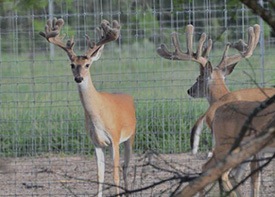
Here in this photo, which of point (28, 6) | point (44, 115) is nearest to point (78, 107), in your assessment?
point (44, 115)

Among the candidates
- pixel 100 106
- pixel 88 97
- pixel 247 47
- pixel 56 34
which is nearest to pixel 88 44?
pixel 56 34

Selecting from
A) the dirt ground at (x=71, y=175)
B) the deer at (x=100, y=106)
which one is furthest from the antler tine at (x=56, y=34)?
the dirt ground at (x=71, y=175)

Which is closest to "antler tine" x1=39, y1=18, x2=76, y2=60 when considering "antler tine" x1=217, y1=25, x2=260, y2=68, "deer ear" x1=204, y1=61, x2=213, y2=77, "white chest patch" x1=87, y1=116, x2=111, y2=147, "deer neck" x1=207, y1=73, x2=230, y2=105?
"white chest patch" x1=87, y1=116, x2=111, y2=147

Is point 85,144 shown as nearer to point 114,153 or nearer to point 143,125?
point 143,125

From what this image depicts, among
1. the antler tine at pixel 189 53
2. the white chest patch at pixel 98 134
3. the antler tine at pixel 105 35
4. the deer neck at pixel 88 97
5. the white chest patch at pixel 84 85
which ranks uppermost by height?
the antler tine at pixel 105 35

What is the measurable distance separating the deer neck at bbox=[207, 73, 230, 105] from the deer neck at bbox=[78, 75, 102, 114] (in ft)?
3.86

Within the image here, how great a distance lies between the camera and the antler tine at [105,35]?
9.63 metres

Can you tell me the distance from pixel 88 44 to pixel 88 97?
542 mm

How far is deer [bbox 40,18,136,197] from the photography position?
9.67 metres

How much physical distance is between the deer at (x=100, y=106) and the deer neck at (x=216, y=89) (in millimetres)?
856

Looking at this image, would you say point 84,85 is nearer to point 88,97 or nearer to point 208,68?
point 88,97

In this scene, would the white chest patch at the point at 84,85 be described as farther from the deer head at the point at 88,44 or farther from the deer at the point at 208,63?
the deer at the point at 208,63

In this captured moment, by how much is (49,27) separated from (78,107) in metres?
1.80

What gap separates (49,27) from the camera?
9.98 meters
